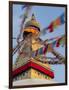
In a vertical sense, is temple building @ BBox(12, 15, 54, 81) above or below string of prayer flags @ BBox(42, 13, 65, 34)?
below

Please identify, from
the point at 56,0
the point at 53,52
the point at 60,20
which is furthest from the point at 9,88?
the point at 56,0

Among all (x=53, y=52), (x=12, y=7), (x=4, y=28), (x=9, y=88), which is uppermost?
(x=12, y=7)

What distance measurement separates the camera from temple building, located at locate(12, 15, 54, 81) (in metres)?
2.19

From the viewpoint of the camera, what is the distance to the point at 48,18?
2.27 m

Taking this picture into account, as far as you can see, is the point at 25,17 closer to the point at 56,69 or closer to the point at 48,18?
the point at 48,18

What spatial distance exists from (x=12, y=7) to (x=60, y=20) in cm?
50

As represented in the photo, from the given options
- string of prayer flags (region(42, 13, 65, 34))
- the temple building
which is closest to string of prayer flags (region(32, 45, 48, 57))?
the temple building

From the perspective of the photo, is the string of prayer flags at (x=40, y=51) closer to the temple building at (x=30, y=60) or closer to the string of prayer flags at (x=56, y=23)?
the temple building at (x=30, y=60)

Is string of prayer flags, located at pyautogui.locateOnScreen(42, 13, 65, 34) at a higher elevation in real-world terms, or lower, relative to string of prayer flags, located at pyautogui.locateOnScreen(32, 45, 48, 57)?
higher

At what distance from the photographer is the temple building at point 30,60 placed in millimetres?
2191

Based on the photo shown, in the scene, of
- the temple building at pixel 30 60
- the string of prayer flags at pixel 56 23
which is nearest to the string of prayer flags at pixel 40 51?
the temple building at pixel 30 60

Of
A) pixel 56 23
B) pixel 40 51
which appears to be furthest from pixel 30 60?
pixel 56 23

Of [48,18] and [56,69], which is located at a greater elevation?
[48,18]

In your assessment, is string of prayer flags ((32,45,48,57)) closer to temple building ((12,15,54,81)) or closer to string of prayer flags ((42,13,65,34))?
temple building ((12,15,54,81))
